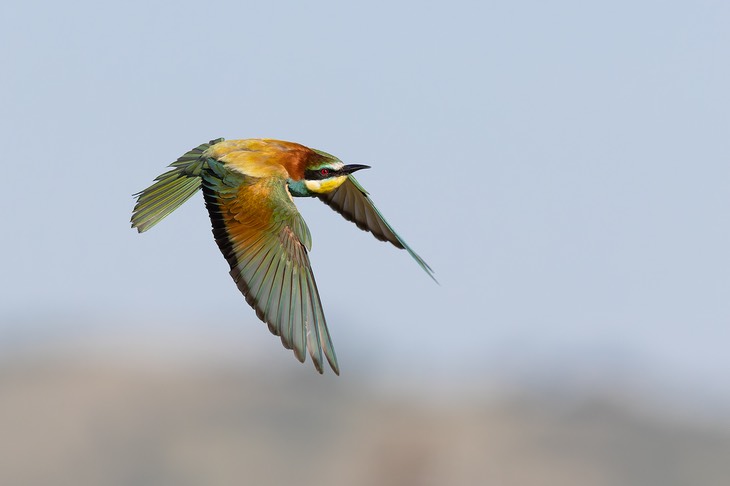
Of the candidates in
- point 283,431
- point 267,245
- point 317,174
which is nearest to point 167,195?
point 267,245

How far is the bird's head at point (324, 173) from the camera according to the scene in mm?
3883

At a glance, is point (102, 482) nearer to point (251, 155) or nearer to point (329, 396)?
point (329, 396)

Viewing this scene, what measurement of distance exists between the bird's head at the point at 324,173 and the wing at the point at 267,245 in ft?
0.34

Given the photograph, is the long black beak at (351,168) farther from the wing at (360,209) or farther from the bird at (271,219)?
the wing at (360,209)

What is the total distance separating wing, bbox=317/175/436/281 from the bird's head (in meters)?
0.40

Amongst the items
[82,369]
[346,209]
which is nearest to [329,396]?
[82,369]

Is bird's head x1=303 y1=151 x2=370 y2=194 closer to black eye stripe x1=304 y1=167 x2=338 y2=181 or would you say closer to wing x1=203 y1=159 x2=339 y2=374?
black eye stripe x1=304 y1=167 x2=338 y2=181

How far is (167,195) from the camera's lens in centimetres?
447

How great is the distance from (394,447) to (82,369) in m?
14.9

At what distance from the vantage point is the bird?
384 cm

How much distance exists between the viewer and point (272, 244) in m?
4.14

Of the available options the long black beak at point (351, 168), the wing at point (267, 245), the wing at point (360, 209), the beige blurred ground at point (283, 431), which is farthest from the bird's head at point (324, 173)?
the beige blurred ground at point (283, 431)

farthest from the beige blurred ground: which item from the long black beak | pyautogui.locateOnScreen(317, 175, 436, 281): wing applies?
the long black beak

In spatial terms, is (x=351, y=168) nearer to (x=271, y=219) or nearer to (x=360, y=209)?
(x=271, y=219)
